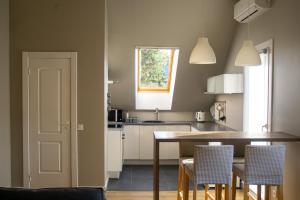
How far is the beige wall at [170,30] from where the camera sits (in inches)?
208

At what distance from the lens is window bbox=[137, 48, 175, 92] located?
6.66m

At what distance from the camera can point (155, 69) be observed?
22.6 feet

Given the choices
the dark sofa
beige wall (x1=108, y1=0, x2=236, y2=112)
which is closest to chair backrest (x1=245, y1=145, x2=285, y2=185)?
the dark sofa

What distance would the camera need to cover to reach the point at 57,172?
15.8 feet

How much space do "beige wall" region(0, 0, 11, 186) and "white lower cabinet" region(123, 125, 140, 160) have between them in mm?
2463

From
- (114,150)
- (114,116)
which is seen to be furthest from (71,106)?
(114,116)

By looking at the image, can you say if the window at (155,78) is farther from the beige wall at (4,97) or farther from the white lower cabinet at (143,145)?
the beige wall at (4,97)

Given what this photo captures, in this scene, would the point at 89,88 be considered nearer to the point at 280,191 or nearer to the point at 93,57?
the point at 93,57

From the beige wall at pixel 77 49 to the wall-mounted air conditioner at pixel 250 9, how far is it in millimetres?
2011

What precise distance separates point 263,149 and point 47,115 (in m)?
3.12

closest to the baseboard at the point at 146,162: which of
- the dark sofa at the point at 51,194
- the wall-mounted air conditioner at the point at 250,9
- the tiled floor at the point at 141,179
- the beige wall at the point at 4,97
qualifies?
the tiled floor at the point at 141,179

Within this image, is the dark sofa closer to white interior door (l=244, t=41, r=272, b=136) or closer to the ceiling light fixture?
the ceiling light fixture

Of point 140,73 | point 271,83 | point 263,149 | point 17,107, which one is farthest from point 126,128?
point 263,149

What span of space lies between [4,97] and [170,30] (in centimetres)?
290
